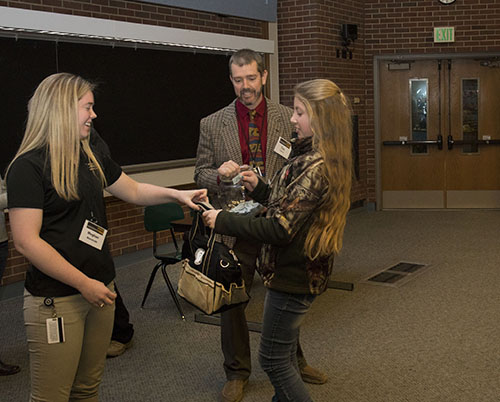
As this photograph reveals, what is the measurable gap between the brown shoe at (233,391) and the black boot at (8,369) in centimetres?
138

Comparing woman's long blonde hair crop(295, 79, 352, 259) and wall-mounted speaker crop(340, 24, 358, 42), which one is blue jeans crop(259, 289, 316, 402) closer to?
woman's long blonde hair crop(295, 79, 352, 259)

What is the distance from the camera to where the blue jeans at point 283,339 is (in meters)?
2.70

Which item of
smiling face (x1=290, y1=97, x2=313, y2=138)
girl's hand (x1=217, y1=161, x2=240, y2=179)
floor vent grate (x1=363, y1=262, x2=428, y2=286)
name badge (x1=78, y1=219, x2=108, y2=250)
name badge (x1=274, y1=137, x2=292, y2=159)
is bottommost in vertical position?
floor vent grate (x1=363, y1=262, x2=428, y2=286)

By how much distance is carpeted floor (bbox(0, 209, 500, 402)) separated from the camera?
12.4ft

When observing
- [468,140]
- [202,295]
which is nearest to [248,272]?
[202,295]

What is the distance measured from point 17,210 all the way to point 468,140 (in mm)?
9091

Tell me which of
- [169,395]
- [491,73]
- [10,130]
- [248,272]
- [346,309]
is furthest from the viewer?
[491,73]

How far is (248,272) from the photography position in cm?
351

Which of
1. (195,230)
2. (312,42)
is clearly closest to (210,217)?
(195,230)

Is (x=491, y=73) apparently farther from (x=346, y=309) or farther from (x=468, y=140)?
(x=346, y=309)

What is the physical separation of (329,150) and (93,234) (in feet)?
3.09

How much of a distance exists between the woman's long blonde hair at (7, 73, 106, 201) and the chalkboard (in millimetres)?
3557

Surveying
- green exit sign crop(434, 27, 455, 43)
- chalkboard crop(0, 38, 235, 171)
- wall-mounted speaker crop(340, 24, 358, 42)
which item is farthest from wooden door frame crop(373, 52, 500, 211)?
chalkboard crop(0, 38, 235, 171)

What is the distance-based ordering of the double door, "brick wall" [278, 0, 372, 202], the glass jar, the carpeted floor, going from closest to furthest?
1. the glass jar
2. the carpeted floor
3. "brick wall" [278, 0, 372, 202]
4. the double door
